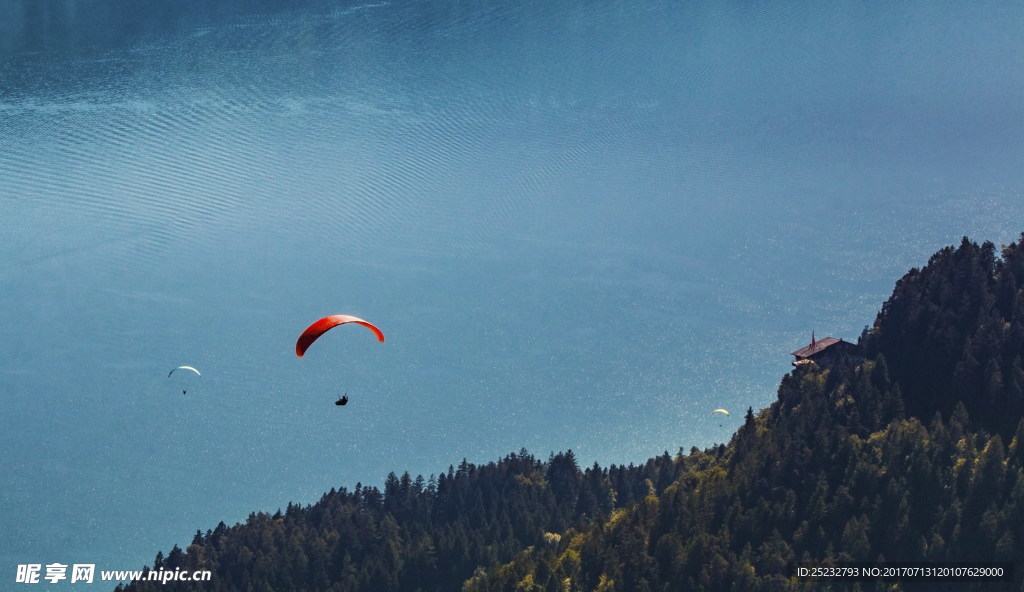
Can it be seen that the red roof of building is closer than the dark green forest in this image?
No

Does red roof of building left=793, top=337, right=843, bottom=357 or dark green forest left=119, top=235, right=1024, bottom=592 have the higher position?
red roof of building left=793, top=337, right=843, bottom=357

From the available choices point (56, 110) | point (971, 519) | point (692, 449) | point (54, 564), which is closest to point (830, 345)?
point (692, 449)

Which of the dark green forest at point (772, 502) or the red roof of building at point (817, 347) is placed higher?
the red roof of building at point (817, 347)

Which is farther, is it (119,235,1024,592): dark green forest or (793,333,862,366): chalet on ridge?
(793,333,862,366): chalet on ridge

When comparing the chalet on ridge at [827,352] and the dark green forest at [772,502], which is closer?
the dark green forest at [772,502]

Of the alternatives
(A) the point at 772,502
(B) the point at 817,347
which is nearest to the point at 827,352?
(B) the point at 817,347

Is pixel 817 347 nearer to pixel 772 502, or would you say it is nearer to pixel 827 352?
pixel 827 352
